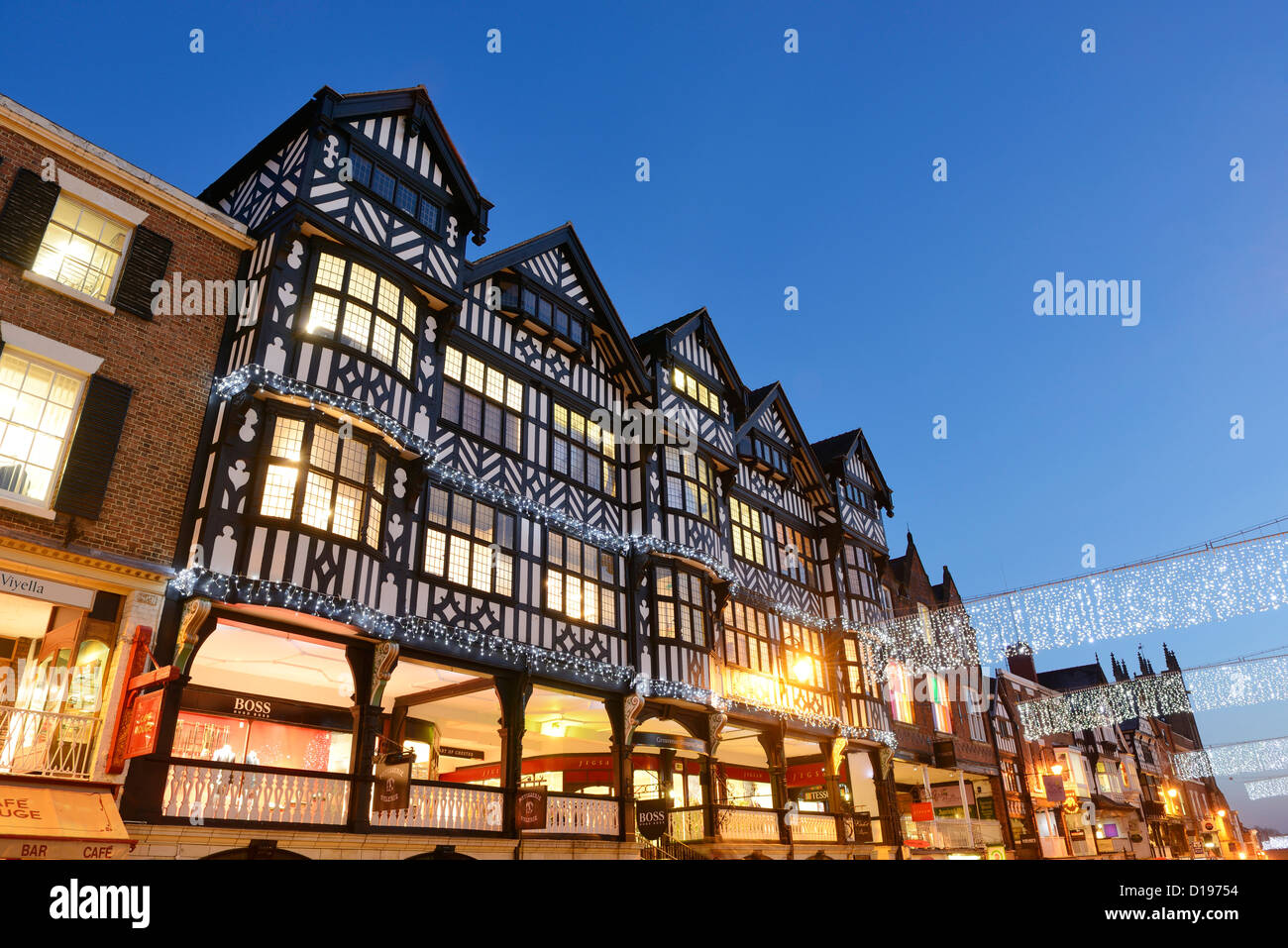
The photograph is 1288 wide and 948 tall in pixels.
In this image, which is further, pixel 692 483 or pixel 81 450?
pixel 692 483

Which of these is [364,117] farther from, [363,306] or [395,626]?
[395,626]

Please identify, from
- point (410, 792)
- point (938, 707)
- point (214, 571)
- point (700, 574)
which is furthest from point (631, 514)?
point (938, 707)

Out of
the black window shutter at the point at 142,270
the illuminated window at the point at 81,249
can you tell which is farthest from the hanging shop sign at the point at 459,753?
the illuminated window at the point at 81,249

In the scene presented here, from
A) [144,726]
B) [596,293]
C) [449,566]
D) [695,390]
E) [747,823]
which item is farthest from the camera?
[695,390]

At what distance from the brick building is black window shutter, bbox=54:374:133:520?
0.06 ft

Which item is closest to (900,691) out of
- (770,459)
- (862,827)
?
(862,827)

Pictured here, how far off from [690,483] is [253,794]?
44.7 feet

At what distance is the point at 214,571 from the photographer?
38.3 feet

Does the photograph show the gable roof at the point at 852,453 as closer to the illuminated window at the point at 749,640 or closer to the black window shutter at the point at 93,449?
the illuminated window at the point at 749,640

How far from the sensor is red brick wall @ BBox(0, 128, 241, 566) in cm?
1111

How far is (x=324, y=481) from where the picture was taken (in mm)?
13344

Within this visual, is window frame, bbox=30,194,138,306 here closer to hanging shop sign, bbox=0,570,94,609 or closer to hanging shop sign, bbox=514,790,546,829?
hanging shop sign, bbox=0,570,94,609

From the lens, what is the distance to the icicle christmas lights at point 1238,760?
47000 millimetres
